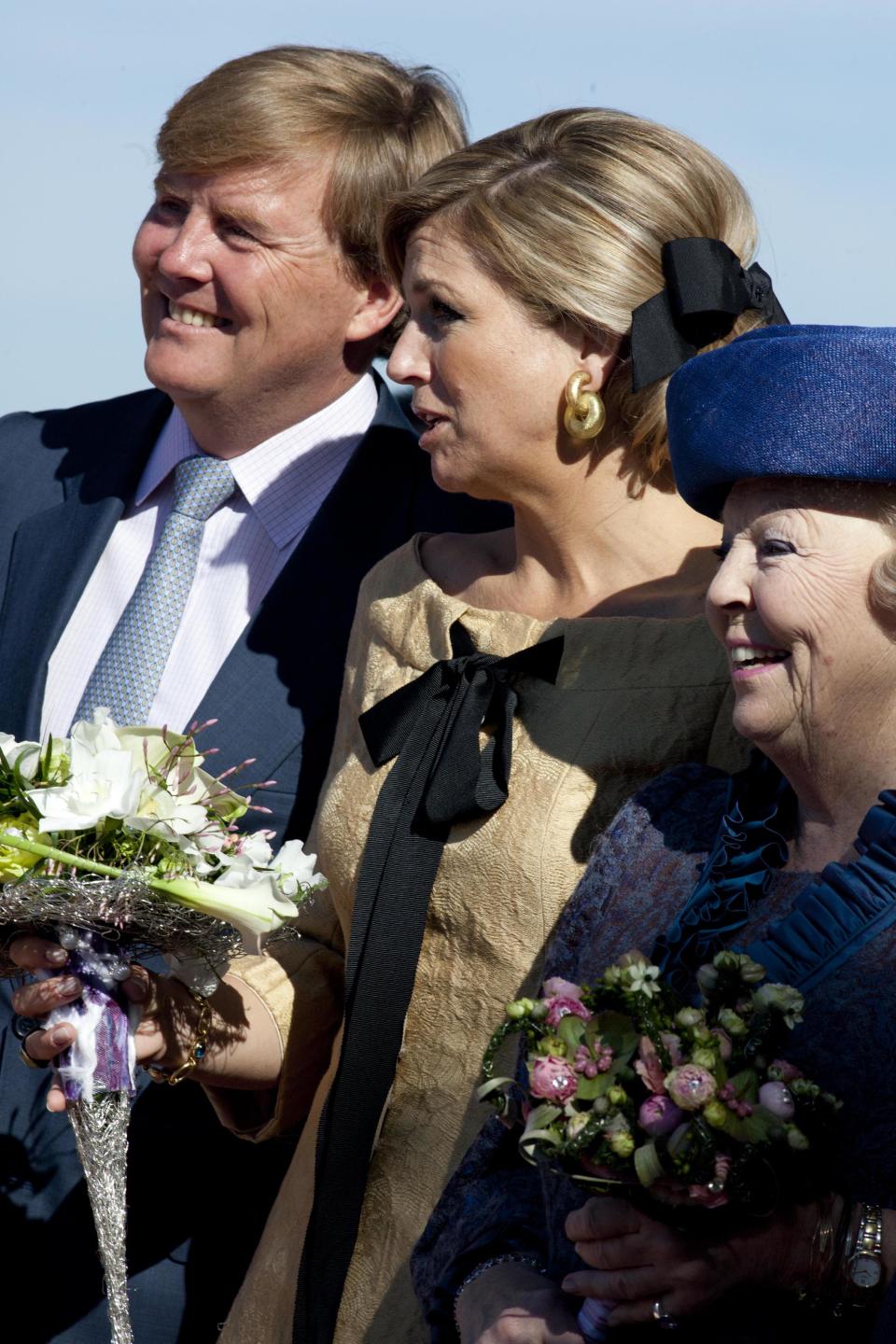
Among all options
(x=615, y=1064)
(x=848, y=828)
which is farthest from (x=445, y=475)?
(x=615, y=1064)

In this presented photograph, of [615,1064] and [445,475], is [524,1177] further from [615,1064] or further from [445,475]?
[445,475]

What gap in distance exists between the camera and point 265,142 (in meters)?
3.96

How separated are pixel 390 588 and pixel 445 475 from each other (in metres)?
0.38

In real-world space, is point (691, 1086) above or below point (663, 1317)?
above

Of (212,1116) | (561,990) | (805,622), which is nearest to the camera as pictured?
(561,990)

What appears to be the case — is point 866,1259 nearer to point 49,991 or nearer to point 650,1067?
A: point 650,1067

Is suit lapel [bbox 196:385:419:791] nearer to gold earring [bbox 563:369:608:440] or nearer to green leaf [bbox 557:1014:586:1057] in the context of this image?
gold earring [bbox 563:369:608:440]

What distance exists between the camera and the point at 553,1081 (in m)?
2.10

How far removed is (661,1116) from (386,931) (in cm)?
106

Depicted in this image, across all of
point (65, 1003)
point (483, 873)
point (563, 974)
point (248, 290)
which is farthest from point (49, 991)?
point (248, 290)

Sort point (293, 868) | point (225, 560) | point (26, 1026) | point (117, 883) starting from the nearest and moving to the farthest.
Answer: point (117, 883) < point (293, 868) < point (26, 1026) < point (225, 560)

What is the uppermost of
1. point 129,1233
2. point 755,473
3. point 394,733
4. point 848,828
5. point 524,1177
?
point 755,473

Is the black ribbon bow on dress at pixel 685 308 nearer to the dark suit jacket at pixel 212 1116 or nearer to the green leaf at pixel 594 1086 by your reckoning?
the dark suit jacket at pixel 212 1116

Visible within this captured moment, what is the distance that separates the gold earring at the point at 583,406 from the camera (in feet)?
10.0
